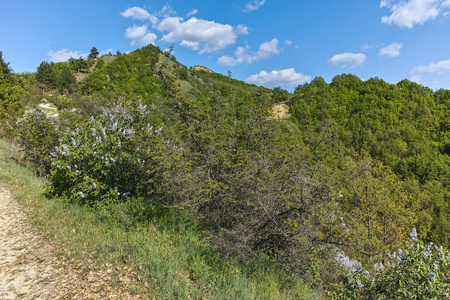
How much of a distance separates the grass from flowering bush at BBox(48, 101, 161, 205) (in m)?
0.43

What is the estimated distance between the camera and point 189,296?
3.14 m

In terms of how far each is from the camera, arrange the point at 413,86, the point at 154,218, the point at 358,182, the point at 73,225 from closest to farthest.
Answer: the point at 73,225 → the point at 154,218 → the point at 358,182 → the point at 413,86

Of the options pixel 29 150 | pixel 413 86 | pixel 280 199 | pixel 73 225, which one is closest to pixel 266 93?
pixel 280 199

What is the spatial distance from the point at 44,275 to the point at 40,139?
8.33m

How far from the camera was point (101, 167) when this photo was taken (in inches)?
238

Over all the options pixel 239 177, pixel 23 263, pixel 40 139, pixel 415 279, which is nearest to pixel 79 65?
pixel 40 139

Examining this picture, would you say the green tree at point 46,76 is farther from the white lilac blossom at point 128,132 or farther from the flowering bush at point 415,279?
the flowering bush at point 415,279

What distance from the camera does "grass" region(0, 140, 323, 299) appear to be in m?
3.35

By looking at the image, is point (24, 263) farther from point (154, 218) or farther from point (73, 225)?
point (154, 218)

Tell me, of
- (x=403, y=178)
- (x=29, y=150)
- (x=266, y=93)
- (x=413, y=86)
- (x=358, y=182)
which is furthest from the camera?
(x=413, y=86)

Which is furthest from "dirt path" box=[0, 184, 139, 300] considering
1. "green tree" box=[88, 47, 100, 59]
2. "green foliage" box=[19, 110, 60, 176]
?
"green tree" box=[88, 47, 100, 59]

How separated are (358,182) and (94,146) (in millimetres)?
15915

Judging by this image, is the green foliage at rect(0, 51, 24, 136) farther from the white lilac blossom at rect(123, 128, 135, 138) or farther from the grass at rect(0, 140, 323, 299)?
the grass at rect(0, 140, 323, 299)

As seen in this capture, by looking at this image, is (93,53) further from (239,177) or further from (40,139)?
(239,177)
